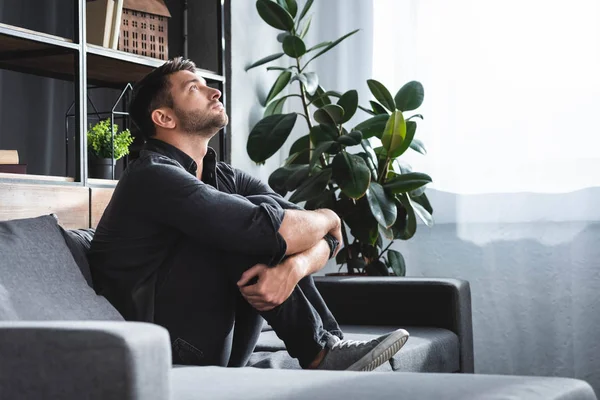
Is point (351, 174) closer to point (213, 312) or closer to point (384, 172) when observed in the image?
point (384, 172)

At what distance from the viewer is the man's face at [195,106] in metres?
2.21

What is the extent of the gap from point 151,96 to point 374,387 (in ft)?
4.35

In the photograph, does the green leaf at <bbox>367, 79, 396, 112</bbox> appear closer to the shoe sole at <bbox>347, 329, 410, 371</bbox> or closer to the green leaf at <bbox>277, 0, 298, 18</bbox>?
the green leaf at <bbox>277, 0, 298, 18</bbox>

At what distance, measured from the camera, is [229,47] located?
3520mm

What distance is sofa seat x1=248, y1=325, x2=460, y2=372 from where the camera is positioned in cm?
198

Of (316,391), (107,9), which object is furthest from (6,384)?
(107,9)

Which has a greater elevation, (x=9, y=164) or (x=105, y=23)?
(x=105, y=23)

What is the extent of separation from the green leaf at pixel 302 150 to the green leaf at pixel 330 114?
23 centimetres

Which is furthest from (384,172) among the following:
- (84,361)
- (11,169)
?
(84,361)

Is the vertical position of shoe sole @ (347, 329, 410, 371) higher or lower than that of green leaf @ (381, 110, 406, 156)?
lower

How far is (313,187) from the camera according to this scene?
9.99ft

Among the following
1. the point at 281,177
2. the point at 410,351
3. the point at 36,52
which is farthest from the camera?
the point at 281,177

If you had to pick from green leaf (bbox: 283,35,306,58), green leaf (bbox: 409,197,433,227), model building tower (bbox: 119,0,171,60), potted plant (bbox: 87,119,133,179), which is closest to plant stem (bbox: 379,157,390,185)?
green leaf (bbox: 409,197,433,227)

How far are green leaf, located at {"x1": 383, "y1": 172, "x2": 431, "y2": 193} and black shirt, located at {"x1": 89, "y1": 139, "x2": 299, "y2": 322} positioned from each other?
4.08ft
